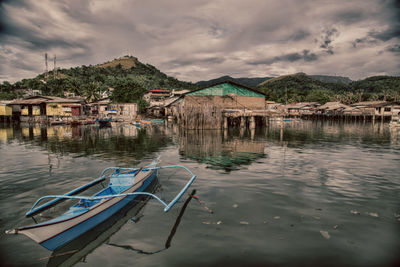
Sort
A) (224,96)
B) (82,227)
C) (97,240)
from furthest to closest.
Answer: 1. (224,96)
2. (97,240)
3. (82,227)

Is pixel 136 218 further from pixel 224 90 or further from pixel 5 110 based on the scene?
pixel 5 110

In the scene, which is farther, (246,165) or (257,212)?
(246,165)

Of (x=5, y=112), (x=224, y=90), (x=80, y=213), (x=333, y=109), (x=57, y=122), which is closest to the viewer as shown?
(x=80, y=213)

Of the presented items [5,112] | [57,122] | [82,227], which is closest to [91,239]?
[82,227]

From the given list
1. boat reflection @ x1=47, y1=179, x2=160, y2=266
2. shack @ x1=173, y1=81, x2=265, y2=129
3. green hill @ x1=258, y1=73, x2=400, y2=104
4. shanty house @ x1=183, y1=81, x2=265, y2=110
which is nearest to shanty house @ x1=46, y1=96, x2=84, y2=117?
shack @ x1=173, y1=81, x2=265, y2=129

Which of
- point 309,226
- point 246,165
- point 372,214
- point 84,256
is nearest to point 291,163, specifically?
point 246,165

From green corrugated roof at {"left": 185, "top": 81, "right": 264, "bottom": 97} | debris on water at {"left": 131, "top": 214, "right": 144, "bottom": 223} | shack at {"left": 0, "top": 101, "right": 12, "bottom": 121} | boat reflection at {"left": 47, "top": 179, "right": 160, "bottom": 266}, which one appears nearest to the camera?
boat reflection at {"left": 47, "top": 179, "right": 160, "bottom": 266}

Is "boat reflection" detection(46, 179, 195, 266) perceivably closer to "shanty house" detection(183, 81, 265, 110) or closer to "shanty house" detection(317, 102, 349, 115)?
"shanty house" detection(183, 81, 265, 110)

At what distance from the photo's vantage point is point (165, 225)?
7027 millimetres

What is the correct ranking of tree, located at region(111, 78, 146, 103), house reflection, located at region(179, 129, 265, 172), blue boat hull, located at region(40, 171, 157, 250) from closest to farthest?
blue boat hull, located at region(40, 171, 157, 250) → house reflection, located at region(179, 129, 265, 172) → tree, located at region(111, 78, 146, 103)

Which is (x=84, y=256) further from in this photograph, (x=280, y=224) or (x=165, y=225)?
(x=280, y=224)

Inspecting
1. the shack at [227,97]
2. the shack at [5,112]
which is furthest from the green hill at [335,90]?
the shack at [5,112]

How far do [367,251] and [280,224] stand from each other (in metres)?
2.13

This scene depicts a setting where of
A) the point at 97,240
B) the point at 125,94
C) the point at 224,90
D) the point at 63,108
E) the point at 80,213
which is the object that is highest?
the point at 125,94
